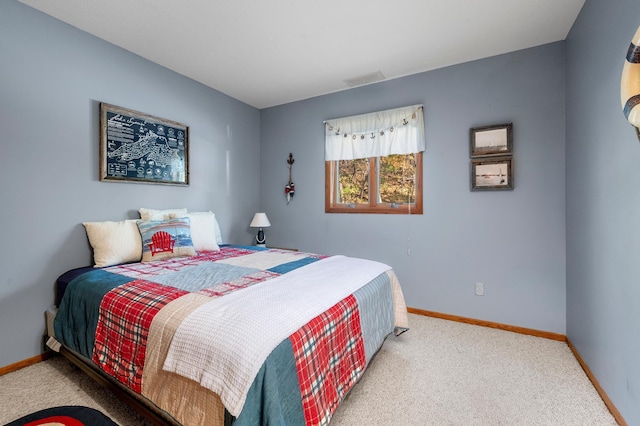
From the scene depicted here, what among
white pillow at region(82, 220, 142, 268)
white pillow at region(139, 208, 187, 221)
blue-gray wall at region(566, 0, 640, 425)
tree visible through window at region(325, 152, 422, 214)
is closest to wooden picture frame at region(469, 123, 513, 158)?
blue-gray wall at region(566, 0, 640, 425)

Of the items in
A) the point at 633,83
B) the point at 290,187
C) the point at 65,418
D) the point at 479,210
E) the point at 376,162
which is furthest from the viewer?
the point at 290,187

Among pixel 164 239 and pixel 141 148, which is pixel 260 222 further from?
pixel 141 148

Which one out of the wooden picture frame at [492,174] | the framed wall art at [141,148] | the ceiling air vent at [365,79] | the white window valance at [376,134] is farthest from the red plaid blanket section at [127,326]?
the ceiling air vent at [365,79]

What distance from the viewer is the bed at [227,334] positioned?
1089 mm

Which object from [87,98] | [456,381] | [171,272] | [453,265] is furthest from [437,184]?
[87,98]

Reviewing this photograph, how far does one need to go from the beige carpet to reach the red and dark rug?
1.91ft

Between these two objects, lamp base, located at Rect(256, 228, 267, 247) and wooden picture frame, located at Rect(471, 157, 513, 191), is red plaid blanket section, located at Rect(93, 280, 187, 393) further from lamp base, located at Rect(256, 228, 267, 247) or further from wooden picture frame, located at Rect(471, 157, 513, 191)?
wooden picture frame, located at Rect(471, 157, 513, 191)

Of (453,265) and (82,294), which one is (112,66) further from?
(453,265)

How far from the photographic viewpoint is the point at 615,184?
1.59 m

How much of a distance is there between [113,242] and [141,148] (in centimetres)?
96

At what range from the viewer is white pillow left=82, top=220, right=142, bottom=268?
227 centimetres

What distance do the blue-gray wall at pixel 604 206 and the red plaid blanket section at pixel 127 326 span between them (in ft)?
7.52

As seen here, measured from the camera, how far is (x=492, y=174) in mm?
2742


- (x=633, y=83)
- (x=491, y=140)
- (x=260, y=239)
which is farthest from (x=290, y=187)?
(x=633, y=83)
